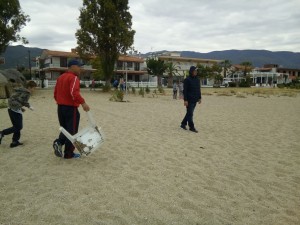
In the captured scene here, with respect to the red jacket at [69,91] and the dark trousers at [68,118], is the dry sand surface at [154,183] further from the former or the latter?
the red jacket at [69,91]

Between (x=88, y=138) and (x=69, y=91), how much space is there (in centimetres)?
86

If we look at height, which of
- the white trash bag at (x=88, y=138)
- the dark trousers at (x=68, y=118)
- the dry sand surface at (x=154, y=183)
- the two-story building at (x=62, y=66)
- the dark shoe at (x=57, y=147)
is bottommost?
the dry sand surface at (x=154, y=183)

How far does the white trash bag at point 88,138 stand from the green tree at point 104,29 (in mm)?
25191

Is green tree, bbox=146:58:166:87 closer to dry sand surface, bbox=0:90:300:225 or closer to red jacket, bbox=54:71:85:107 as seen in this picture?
dry sand surface, bbox=0:90:300:225

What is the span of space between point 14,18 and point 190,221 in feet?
95.8

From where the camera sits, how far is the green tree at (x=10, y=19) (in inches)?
1008

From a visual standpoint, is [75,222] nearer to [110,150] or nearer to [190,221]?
[190,221]

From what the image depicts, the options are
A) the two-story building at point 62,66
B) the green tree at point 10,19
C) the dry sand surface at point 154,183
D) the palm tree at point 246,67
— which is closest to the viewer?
the dry sand surface at point 154,183

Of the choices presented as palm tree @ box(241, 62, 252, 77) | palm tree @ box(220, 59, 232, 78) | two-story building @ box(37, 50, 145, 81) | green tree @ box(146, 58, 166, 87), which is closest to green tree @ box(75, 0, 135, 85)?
two-story building @ box(37, 50, 145, 81)

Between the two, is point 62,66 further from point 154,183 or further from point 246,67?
point 154,183

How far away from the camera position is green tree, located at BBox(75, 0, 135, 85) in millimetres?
28453

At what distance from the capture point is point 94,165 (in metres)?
4.88

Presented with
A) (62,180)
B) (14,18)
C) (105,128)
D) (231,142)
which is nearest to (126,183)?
(62,180)

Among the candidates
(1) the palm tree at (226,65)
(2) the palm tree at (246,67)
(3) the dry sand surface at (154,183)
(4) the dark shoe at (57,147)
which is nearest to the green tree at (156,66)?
(2) the palm tree at (246,67)
